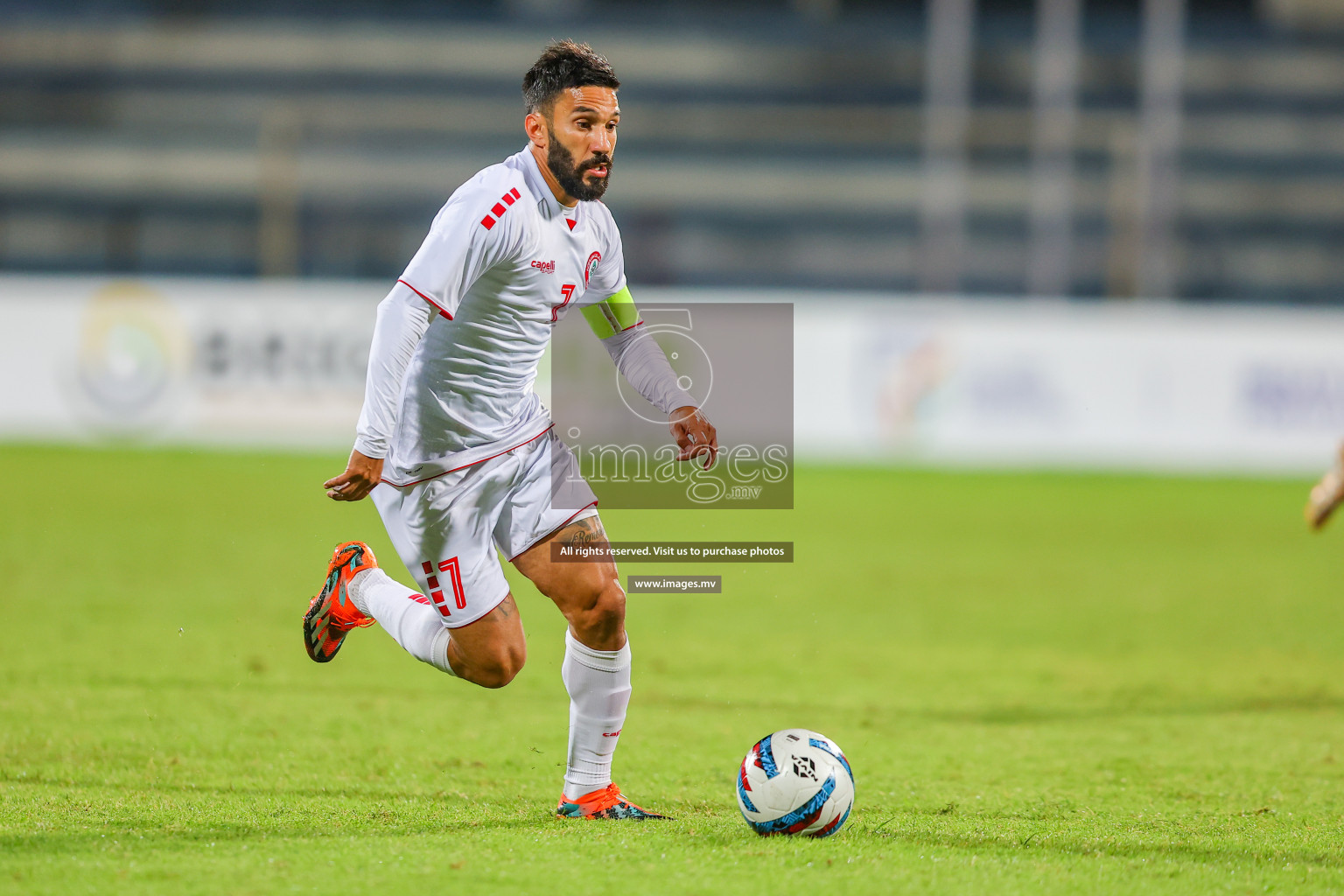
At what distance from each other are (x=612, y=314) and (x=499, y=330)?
1.82ft

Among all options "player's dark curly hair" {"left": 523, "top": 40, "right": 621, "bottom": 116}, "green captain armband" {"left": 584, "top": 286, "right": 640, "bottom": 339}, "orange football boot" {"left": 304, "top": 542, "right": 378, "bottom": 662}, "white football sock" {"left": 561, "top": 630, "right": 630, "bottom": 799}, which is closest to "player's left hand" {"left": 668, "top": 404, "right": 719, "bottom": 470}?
"green captain armband" {"left": 584, "top": 286, "right": 640, "bottom": 339}

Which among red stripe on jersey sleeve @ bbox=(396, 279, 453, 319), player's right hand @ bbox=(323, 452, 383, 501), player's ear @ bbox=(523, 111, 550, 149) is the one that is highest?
player's ear @ bbox=(523, 111, 550, 149)

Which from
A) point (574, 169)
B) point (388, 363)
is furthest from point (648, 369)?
point (388, 363)

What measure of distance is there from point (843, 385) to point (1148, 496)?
3.42 m

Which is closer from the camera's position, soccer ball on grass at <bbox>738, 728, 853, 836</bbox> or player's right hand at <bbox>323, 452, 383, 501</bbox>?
player's right hand at <bbox>323, 452, 383, 501</bbox>

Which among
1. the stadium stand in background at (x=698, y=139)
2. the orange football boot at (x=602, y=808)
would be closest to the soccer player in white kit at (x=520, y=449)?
the orange football boot at (x=602, y=808)

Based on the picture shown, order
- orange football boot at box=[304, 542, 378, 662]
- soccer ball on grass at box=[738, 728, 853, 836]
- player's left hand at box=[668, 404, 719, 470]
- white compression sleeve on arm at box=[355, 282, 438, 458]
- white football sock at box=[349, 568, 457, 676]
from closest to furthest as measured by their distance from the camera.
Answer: white compression sleeve on arm at box=[355, 282, 438, 458], soccer ball on grass at box=[738, 728, 853, 836], white football sock at box=[349, 568, 457, 676], player's left hand at box=[668, 404, 719, 470], orange football boot at box=[304, 542, 378, 662]

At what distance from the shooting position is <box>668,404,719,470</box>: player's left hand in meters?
4.81

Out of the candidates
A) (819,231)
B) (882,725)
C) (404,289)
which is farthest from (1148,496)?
(404,289)

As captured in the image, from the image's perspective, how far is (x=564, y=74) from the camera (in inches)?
171

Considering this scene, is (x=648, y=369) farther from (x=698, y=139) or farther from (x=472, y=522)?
(x=698, y=139)

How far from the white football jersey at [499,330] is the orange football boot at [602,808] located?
42.6 inches

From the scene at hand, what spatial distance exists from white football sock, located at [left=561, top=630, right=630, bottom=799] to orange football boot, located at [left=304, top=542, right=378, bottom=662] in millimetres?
978

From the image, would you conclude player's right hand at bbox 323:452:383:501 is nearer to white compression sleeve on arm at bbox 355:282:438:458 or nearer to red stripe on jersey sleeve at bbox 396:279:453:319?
white compression sleeve on arm at bbox 355:282:438:458
